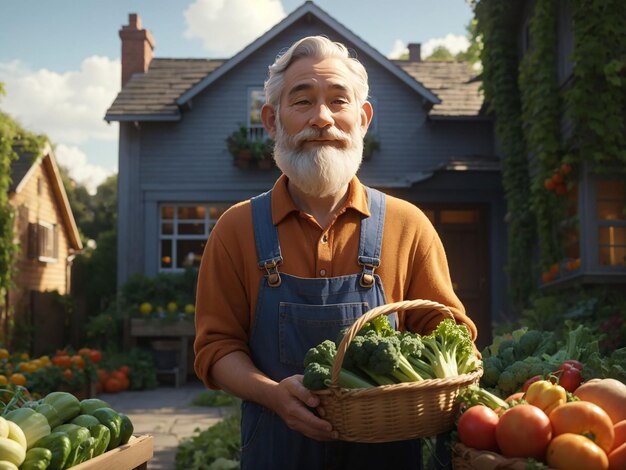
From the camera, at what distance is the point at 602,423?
203cm

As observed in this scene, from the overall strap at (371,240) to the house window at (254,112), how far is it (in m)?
14.1

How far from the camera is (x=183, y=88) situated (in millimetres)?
17438

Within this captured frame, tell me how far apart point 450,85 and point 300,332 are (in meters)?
16.0

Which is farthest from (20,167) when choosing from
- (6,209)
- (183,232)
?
(183,232)

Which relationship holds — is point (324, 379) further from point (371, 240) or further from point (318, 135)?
point (318, 135)

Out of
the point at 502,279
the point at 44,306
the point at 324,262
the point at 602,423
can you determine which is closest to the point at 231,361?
the point at 324,262

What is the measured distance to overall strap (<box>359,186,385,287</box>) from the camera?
269 cm

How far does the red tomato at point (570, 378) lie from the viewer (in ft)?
8.69

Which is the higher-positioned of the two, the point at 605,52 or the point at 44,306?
the point at 605,52

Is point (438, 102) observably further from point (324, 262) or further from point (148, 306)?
point (324, 262)

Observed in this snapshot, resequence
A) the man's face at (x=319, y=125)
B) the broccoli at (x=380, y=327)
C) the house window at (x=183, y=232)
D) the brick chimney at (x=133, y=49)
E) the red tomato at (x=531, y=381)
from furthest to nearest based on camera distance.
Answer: the brick chimney at (x=133, y=49) < the house window at (x=183, y=232) < the man's face at (x=319, y=125) < the red tomato at (x=531, y=381) < the broccoli at (x=380, y=327)

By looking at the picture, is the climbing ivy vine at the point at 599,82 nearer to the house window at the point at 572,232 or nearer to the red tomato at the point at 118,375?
the house window at the point at 572,232

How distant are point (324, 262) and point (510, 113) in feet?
36.7

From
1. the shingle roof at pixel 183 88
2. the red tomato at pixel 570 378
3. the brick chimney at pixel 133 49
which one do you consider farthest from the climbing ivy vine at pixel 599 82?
the brick chimney at pixel 133 49
